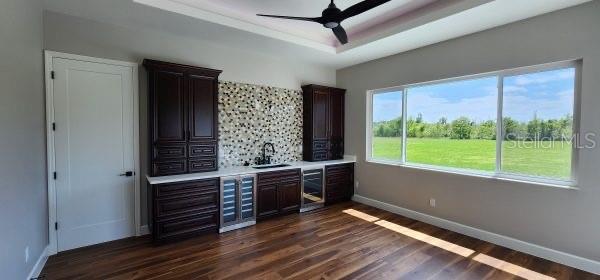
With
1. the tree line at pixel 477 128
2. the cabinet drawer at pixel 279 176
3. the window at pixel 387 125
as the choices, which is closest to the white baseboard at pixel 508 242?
the window at pixel 387 125

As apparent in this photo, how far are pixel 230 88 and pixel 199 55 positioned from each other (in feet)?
2.13

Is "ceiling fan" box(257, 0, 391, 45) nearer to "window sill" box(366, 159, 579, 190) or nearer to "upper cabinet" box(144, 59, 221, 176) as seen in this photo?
"upper cabinet" box(144, 59, 221, 176)

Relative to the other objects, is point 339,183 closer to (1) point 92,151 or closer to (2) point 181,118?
(2) point 181,118

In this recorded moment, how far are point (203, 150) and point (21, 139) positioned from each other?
1.80 meters

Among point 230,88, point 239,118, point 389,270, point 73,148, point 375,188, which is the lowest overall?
point 389,270

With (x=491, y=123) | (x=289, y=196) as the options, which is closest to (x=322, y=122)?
(x=289, y=196)

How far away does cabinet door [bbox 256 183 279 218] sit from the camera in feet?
13.0

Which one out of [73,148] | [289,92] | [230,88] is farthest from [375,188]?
[73,148]

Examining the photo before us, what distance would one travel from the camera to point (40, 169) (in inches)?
106

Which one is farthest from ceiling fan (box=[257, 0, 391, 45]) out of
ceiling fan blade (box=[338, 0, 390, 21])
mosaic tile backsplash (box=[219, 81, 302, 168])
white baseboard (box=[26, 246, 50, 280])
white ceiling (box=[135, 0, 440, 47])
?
white baseboard (box=[26, 246, 50, 280])

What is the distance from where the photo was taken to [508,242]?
3.16 meters

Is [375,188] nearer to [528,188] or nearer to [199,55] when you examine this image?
[528,188]

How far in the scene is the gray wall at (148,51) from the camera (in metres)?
2.96

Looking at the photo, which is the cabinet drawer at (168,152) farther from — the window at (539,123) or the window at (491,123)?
the window at (539,123)
